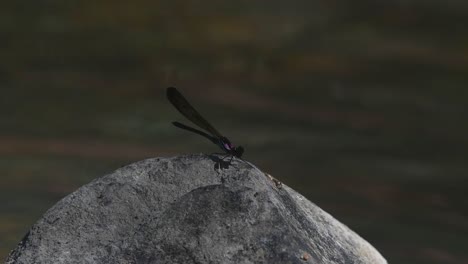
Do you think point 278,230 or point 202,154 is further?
point 202,154

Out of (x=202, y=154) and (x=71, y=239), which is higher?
(x=202, y=154)

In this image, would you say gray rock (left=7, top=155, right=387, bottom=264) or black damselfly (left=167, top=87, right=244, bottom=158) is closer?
gray rock (left=7, top=155, right=387, bottom=264)

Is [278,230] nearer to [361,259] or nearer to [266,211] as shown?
[266,211]

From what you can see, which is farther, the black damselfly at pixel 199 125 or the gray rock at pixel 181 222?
the black damselfly at pixel 199 125

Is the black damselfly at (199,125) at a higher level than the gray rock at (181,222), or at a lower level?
higher

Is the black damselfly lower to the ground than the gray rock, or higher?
higher

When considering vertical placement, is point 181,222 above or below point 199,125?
below

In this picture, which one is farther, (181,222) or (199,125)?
(199,125)

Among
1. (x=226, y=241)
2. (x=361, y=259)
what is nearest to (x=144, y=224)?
(x=226, y=241)
